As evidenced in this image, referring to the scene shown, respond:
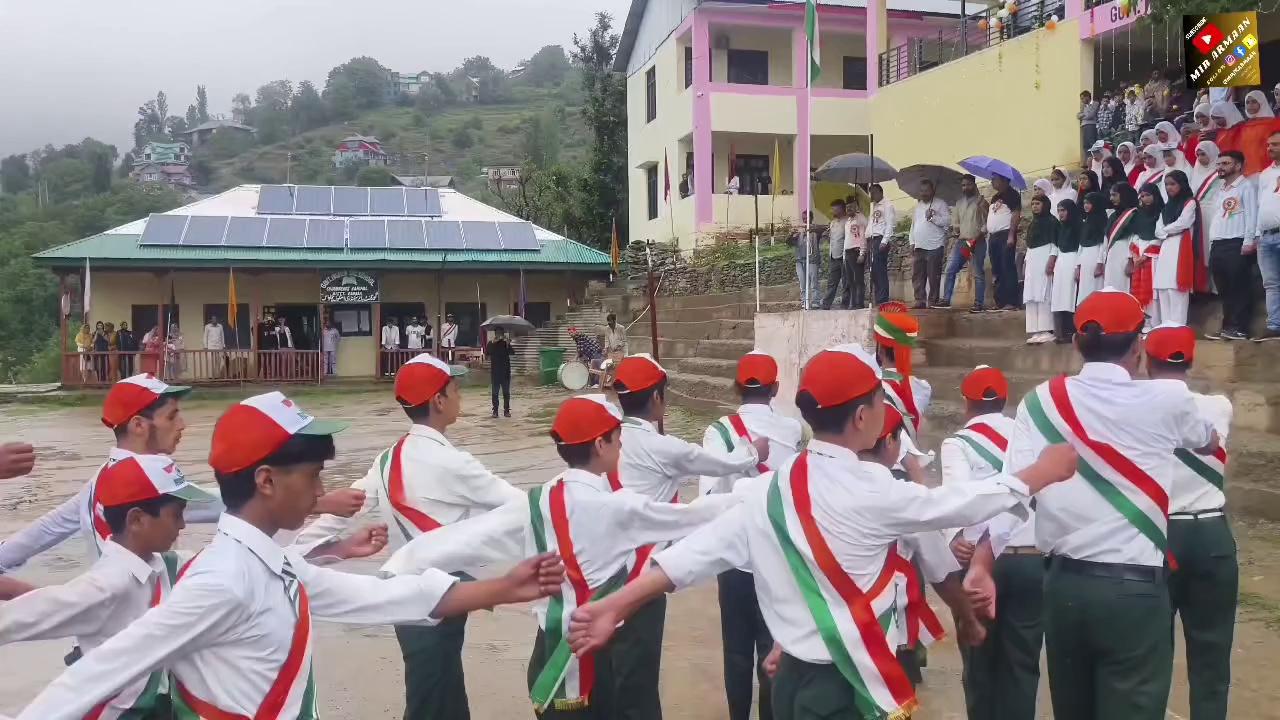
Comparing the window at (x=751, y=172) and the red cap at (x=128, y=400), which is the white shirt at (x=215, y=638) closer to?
the red cap at (x=128, y=400)

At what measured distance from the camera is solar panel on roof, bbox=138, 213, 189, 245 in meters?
23.5

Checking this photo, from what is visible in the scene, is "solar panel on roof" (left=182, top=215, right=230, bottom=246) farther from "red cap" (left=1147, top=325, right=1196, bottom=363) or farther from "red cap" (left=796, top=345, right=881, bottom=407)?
"red cap" (left=796, top=345, right=881, bottom=407)

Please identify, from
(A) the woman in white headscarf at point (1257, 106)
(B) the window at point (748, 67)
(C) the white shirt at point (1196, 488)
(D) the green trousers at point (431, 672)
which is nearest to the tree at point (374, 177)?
(B) the window at point (748, 67)

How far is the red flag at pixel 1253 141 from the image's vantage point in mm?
9445

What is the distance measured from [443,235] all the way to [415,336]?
3058 millimetres

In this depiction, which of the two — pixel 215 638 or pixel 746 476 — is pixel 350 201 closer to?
pixel 746 476

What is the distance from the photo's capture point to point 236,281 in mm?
24938

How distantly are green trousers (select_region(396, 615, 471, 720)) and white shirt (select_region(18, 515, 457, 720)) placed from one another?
1.45 metres

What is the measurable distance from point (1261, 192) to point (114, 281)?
24.7 metres

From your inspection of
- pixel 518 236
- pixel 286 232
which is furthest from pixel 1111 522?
pixel 286 232

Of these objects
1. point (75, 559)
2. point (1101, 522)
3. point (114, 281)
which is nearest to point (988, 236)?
point (1101, 522)

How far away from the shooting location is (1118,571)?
3.17m

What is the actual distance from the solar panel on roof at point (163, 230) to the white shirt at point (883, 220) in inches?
711

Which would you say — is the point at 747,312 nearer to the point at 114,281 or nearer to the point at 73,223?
the point at 114,281
